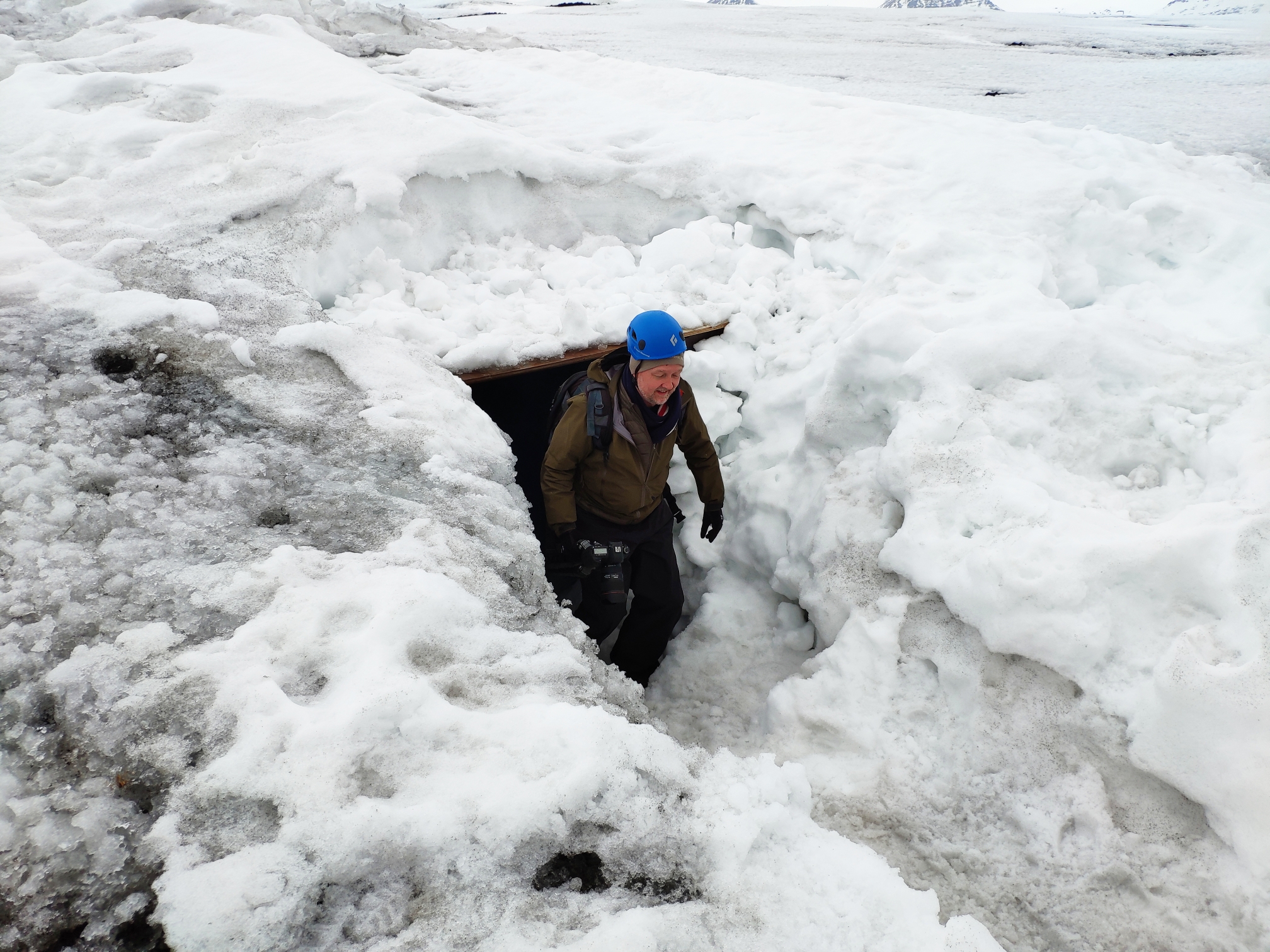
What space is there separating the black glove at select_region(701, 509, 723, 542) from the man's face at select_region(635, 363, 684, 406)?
0.93m

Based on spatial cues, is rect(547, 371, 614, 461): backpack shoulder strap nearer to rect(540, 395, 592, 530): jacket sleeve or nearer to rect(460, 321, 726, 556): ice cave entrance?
rect(540, 395, 592, 530): jacket sleeve

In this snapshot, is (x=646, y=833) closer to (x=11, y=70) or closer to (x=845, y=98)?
(x=845, y=98)

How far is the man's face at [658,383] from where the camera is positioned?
130 inches

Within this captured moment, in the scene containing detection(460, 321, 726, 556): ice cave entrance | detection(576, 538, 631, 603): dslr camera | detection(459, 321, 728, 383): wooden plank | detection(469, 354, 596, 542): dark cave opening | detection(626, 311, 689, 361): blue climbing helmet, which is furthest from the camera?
detection(469, 354, 596, 542): dark cave opening

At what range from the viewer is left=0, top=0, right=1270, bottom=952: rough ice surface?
1.72 m

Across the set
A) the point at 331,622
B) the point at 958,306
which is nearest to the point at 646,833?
the point at 331,622

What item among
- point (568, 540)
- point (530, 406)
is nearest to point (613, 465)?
point (568, 540)

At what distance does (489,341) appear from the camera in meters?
3.93

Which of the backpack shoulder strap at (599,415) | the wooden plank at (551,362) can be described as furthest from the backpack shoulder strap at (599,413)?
the wooden plank at (551,362)

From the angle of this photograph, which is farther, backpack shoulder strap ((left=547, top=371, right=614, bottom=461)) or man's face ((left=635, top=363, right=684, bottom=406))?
backpack shoulder strap ((left=547, top=371, right=614, bottom=461))

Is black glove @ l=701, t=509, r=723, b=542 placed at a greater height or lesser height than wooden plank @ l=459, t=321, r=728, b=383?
lesser

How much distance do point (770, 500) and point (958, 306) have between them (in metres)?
1.43

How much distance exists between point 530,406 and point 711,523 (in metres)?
1.67

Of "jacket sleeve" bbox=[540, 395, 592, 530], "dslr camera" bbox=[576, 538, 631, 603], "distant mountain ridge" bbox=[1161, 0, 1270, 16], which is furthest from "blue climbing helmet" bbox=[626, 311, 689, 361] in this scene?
"distant mountain ridge" bbox=[1161, 0, 1270, 16]
